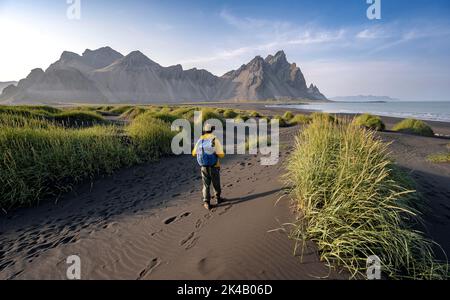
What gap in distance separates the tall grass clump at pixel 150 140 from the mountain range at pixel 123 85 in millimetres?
125164

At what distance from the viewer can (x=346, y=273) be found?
2.88 m

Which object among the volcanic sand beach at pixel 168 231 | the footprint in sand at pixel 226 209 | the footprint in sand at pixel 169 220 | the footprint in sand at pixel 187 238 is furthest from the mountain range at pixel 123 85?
the footprint in sand at pixel 187 238

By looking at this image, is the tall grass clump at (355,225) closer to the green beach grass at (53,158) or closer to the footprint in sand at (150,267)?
the footprint in sand at (150,267)

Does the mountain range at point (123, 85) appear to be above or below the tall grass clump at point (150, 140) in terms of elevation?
above

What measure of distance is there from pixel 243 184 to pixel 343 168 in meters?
3.20

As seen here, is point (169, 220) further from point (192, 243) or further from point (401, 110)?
point (401, 110)

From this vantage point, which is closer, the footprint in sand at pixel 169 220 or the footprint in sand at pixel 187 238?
the footprint in sand at pixel 187 238

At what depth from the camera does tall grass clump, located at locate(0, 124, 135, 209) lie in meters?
6.20

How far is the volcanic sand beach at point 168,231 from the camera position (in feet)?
10.4

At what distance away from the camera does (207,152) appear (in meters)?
4.96

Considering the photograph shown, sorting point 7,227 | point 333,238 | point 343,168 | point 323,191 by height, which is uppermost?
point 343,168

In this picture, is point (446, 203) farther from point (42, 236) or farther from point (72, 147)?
point (72, 147)

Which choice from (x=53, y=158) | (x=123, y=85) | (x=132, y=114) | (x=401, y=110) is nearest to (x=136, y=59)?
(x=123, y=85)
